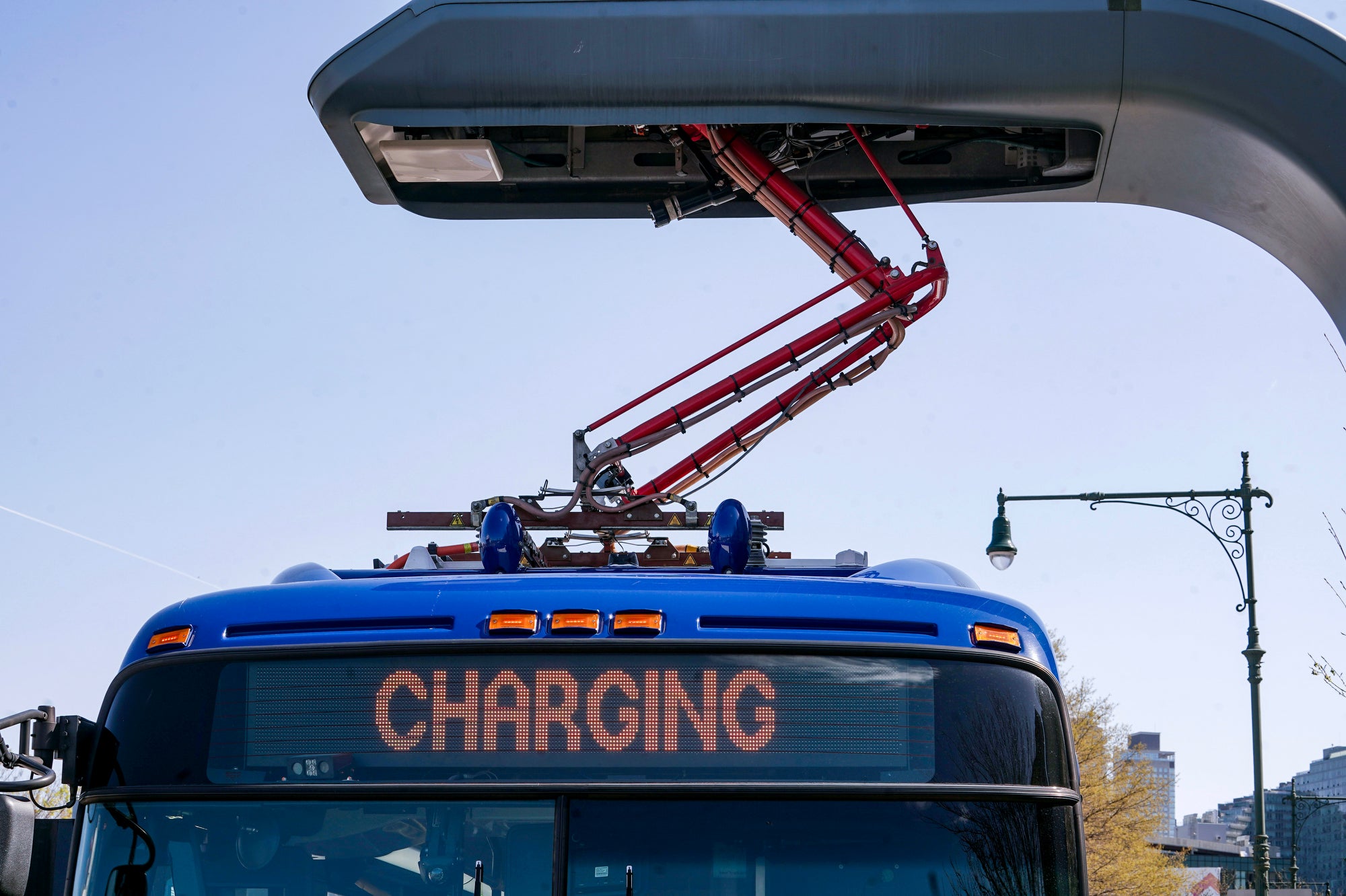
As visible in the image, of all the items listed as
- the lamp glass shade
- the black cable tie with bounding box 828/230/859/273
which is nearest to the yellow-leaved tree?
the lamp glass shade

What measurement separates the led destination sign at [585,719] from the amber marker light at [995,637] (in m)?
0.20

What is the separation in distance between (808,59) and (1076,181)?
5.30 feet

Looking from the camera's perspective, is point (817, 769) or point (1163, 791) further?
point (1163, 791)

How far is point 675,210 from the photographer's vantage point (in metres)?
6.85

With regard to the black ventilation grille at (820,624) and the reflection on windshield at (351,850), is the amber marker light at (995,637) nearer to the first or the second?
the black ventilation grille at (820,624)

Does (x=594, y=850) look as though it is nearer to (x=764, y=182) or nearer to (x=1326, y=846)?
(x=764, y=182)

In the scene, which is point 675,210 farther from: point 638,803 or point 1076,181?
point 638,803

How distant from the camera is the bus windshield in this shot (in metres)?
3.75

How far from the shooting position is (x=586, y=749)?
388cm

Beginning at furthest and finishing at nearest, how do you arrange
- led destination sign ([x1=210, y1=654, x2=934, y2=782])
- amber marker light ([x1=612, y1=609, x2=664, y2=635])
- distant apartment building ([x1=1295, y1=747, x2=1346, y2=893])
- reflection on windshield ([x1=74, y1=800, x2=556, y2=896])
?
distant apartment building ([x1=1295, y1=747, x2=1346, y2=893]) < amber marker light ([x1=612, y1=609, x2=664, y2=635]) < led destination sign ([x1=210, y1=654, x2=934, y2=782]) < reflection on windshield ([x1=74, y1=800, x2=556, y2=896])

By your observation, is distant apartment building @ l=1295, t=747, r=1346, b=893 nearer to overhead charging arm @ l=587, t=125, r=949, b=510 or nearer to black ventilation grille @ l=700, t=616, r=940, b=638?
overhead charging arm @ l=587, t=125, r=949, b=510

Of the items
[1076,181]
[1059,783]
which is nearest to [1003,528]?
[1076,181]

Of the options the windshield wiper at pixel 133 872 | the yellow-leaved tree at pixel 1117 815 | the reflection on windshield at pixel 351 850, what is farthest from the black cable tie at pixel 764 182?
the yellow-leaved tree at pixel 1117 815

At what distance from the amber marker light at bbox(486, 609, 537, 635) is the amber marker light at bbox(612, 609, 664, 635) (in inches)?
8.9
